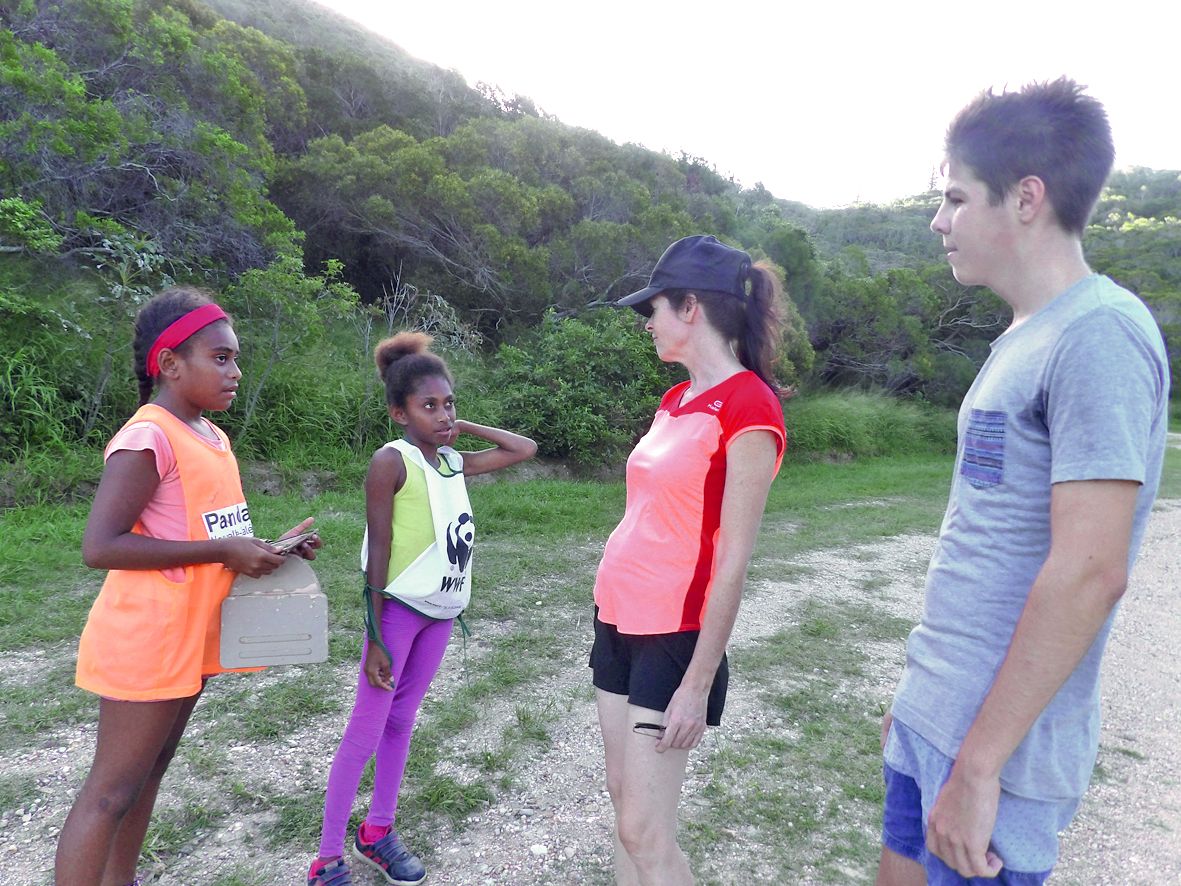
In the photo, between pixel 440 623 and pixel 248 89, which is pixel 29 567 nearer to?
pixel 440 623

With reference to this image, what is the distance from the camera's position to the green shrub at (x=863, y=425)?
14.5 m

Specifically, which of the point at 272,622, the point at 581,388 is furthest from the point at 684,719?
the point at 581,388

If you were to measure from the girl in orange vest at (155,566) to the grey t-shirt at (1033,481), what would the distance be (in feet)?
5.10

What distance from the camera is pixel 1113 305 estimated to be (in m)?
1.22

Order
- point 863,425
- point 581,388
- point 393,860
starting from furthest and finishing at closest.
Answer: point 863,425
point 581,388
point 393,860

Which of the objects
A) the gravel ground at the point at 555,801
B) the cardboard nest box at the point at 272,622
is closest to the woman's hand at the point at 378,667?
the cardboard nest box at the point at 272,622

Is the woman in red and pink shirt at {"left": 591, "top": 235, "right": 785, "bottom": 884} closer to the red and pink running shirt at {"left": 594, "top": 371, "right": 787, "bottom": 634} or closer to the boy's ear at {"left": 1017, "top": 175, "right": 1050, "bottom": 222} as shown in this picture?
the red and pink running shirt at {"left": 594, "top": 371, "right": 787, "bottom": 634}

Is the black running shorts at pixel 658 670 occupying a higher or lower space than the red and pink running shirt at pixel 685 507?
lower

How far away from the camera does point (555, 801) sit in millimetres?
3059

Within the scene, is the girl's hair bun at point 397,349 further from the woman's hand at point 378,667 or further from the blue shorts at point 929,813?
the blue shorts at point 929,813

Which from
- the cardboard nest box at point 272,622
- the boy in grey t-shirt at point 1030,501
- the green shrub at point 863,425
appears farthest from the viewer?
the green shrub at point 863,425

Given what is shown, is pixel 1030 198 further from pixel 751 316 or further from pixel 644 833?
pixel 644 833

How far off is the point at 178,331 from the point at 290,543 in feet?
2.04

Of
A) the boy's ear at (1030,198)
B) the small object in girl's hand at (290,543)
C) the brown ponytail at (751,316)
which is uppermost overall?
the boy's ear at (1030,198)
